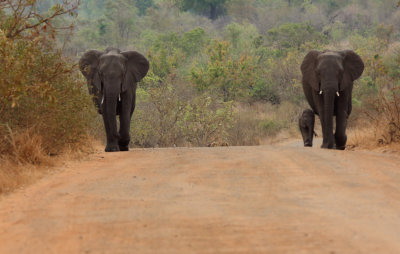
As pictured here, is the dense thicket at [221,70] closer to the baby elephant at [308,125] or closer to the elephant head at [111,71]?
the elephant head at [111,71]

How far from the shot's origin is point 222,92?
28.5m

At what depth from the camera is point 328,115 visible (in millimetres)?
12992

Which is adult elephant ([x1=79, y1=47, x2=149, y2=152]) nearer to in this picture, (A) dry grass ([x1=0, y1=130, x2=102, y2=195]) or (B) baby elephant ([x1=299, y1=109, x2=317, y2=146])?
(A) dry grass ([x1=0, y1=130, x2=102, y2=195])

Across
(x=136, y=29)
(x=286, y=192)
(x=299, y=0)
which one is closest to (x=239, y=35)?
(x=136, y=29)

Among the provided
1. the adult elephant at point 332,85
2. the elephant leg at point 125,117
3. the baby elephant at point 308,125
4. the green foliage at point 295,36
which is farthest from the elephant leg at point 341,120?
the green foliage at point 295,36

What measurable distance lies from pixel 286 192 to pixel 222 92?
22.4m

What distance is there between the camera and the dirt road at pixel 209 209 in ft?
14.5

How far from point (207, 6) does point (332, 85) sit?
53.8 metres

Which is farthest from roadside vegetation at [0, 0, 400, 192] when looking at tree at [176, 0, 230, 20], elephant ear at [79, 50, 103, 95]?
elephant ear at [79, 50, 103, 95]

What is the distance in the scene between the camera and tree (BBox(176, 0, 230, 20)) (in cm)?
6519

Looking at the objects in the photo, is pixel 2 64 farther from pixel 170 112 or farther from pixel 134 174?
pixel 170 112

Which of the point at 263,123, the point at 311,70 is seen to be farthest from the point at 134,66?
the point at 263,123

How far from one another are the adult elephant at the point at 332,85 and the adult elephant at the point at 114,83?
358 cm

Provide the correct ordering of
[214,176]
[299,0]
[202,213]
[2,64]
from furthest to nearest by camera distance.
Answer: [299,0], [2,64], [214,176], [202,213]
